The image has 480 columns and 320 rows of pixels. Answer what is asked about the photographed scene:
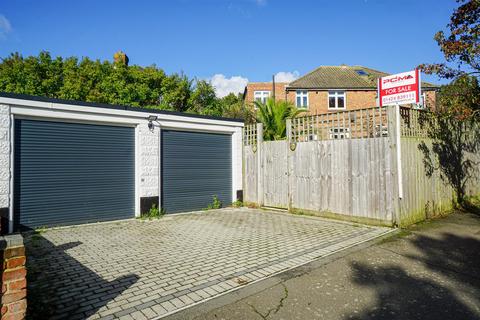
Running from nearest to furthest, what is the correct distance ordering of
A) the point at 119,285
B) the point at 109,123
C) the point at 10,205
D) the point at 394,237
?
the point at 119,285, the point at 394,237, the point at 10,205, the point at 109,123

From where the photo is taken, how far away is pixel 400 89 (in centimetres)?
762

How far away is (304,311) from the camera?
349cm

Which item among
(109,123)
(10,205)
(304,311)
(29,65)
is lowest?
(304,311)

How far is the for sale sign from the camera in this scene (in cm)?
737

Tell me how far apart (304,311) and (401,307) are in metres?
1.18

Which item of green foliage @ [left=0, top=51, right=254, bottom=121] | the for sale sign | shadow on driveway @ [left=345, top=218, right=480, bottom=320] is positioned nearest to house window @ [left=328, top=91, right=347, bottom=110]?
green foliage @ [left=0, top=51, right=254, bottom=121]

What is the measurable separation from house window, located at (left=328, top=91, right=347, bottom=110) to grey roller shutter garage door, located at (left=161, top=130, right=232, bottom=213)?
17.7 metres

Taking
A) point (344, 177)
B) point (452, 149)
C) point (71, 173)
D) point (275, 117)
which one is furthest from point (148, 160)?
point (452, 149)

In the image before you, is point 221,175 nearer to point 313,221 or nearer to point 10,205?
point 313,221

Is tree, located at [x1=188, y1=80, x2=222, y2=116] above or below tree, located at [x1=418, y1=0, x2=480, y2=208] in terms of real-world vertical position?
above

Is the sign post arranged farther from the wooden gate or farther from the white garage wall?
the white garage wall

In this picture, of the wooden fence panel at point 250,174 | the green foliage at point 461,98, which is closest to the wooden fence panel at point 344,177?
the wooden fence panel at point 250,174

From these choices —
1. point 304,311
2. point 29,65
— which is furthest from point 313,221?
point 29,65

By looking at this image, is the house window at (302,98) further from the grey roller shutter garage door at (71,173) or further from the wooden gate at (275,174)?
the grey roller shutter garage door at (71,173)
